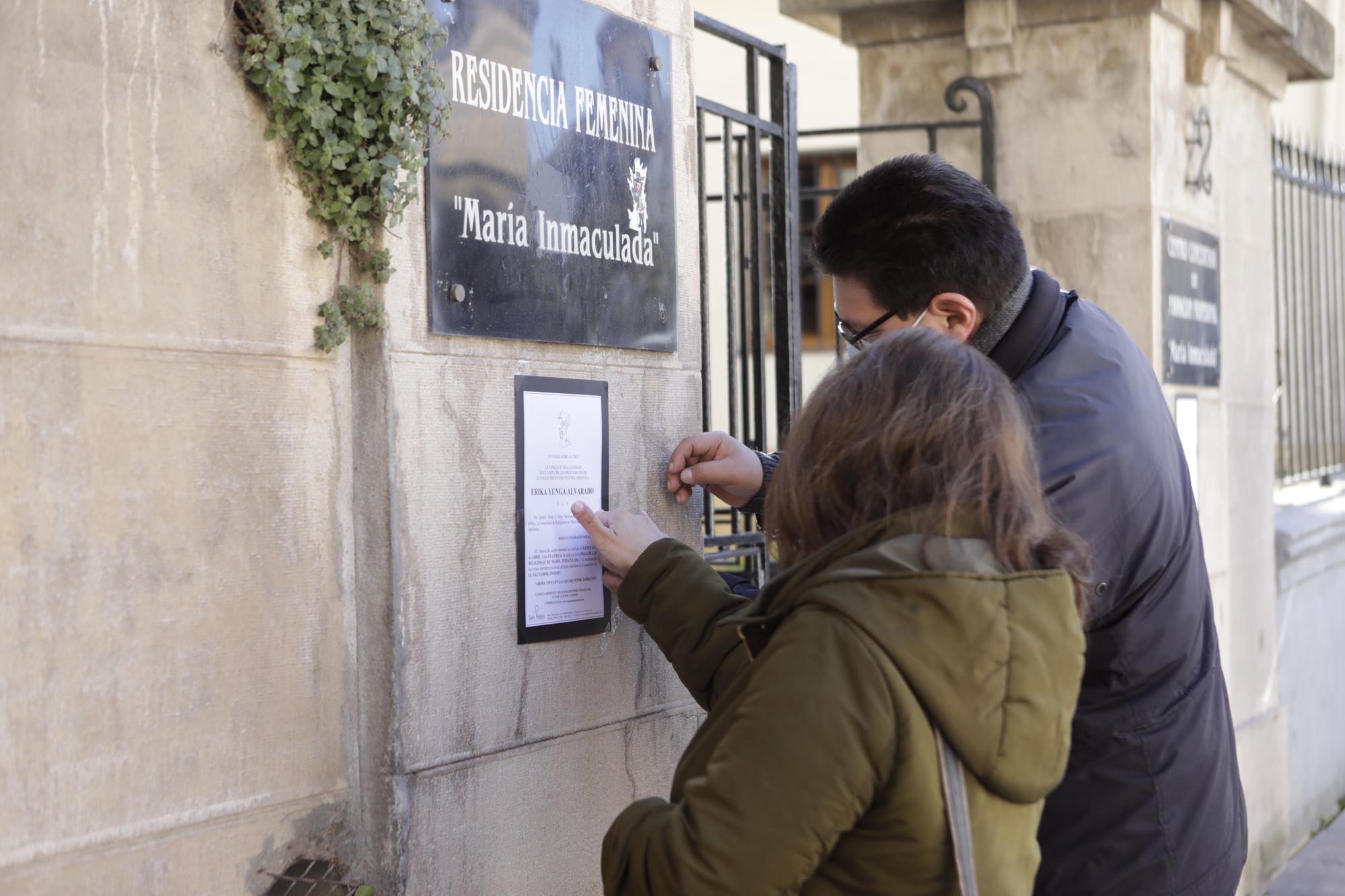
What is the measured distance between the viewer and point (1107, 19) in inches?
196

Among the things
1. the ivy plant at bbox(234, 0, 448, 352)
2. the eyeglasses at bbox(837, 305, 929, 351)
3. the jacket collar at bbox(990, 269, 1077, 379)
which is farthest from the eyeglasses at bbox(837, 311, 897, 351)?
the ivy plant at bbox(234, 0, 448, 352)

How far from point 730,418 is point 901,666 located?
8.93 ft

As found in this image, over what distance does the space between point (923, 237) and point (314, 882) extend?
1.38 metres

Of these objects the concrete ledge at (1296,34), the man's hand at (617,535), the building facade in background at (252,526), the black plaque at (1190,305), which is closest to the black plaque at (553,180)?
the building facade in background at (252,526)

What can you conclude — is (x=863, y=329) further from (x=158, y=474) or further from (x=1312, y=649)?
(x=1312, y=649)

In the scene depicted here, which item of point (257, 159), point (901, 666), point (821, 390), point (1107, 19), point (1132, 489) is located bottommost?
point (901, 666)

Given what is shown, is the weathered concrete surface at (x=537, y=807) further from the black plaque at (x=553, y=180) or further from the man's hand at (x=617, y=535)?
the black plaque at (x=553, y=180)

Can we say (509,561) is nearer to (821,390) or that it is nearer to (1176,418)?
(821,390)

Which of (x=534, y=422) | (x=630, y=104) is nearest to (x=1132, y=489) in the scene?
(x=534, y=422)

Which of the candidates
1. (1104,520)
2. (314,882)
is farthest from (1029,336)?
(314,882)

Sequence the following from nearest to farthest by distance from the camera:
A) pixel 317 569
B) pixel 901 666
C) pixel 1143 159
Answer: pixel 901 666
pixel 317 569
pixel 1143 159

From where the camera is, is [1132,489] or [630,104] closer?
[1132,489]

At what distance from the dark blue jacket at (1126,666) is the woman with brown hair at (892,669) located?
38 cm

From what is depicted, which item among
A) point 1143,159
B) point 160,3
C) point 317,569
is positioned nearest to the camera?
point 160,3
